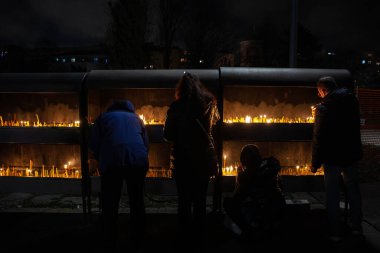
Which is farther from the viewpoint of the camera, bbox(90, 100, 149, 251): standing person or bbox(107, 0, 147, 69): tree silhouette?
bbox(107, 0, 147, 69): tree silhouette

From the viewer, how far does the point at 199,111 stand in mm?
4605

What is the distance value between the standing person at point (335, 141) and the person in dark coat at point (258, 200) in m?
0.56

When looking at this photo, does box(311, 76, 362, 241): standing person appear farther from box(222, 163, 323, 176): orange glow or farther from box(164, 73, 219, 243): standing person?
box(222, 163, 323, 176): orange glow

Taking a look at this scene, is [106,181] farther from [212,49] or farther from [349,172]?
[212,49]

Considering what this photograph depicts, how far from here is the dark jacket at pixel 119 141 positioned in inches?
171

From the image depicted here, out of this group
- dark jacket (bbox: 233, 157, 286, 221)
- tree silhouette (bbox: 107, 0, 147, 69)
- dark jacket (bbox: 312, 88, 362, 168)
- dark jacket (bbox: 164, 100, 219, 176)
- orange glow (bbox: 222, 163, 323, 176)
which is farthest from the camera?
tree silhouette (bbox: 107, 0, 147, 69)

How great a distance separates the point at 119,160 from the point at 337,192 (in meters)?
2.64

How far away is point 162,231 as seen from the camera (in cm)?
537

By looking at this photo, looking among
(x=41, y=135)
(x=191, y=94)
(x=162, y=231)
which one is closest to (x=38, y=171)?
(x=41, y=135)

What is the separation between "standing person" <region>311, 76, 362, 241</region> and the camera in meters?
4.75

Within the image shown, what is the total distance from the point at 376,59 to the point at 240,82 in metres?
35.5

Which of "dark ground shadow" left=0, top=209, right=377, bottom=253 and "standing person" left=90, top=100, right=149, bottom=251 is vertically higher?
"standing person" left=90, top=100, right=149, bottom=251

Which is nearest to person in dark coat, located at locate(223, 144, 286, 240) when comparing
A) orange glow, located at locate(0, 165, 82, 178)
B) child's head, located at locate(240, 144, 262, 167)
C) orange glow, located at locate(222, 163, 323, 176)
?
child's head, located at locate(240, 144, 262, 167)

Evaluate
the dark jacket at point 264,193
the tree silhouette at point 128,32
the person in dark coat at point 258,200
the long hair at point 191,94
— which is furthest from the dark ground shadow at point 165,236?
the tree silhouette at point 128,32
